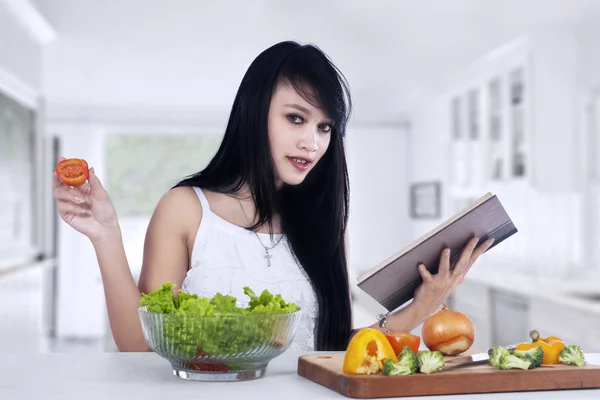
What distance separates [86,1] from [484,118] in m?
3.28

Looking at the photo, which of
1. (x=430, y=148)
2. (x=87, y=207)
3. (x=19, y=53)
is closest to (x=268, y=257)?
(x=87, y=207)

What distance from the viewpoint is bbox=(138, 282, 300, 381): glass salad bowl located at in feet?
3.91

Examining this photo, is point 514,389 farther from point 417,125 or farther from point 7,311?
point 417,125

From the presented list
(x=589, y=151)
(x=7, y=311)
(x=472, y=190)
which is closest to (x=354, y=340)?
(x=7, y=311)

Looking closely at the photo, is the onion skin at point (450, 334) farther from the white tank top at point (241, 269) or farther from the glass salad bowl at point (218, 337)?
the white tank top at point (241, 269)

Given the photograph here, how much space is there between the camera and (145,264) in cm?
170

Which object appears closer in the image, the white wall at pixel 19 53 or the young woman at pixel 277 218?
the young woman at pixel 277 218

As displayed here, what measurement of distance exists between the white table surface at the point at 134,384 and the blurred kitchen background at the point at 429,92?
2.44 m

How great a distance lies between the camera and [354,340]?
1228 mm

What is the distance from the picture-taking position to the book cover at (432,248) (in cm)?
149

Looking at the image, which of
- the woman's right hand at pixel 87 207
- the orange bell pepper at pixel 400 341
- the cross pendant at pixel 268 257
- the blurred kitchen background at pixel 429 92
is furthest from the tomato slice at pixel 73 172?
the blurred kitchen background at pixel 429 92

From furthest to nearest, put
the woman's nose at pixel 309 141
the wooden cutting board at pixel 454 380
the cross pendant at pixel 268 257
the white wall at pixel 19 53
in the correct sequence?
the white wall at pixel 19 53 < the cross pendant at pixel 268 257 < the woman's nose at pixel 309 141 < the wooden cutting board at pixel 454 380

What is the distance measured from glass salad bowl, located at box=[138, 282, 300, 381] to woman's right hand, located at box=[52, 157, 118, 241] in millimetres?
270

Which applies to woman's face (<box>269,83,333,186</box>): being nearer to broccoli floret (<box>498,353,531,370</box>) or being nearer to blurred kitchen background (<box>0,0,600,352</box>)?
broccoli floret (<box>498,353,531,370</box>)
